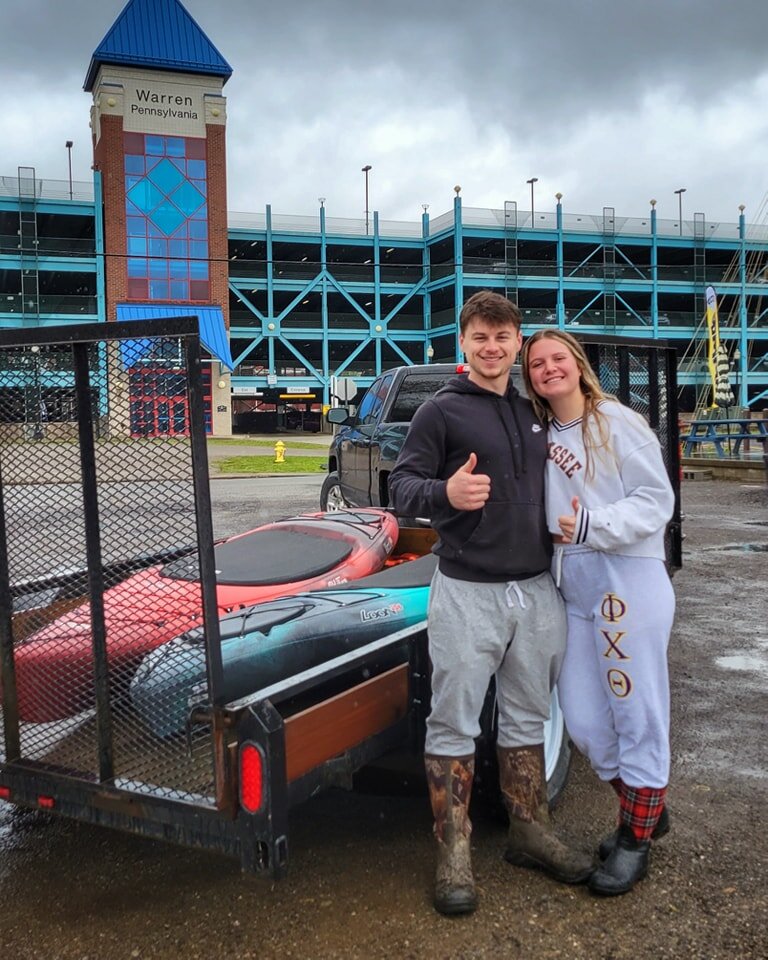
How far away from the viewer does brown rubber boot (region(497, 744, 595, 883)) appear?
3.07 meters

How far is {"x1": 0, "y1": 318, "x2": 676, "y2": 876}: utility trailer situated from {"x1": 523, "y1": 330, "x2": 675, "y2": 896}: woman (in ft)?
1.95

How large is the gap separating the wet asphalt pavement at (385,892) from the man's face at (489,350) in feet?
5.50

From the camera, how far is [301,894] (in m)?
3.06

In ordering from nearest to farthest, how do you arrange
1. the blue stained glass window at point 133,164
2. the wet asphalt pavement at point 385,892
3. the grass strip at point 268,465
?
the wet asphalt pavement at point 385,892 < the grass strip at point 268,465 < the blue stained glass window at point 133,164

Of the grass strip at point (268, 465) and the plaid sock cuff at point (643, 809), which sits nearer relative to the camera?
the plaid sock cuff at point (643, 809)

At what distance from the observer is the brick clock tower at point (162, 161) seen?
47.4m

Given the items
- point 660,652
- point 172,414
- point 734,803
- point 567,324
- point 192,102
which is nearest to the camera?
point 172,414

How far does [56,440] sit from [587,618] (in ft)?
5.89

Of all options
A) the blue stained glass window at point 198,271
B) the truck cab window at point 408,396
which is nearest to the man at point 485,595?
the truck cab window at point 408,396

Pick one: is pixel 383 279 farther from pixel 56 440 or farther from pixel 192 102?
pixel 56 440

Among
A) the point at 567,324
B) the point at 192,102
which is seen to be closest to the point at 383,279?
the point at 567,324

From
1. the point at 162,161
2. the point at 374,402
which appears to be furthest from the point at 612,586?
the point at 162,161

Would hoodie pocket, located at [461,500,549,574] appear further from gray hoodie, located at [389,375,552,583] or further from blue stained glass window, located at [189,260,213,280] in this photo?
blue stained glass window, located at [189,260,213,280]

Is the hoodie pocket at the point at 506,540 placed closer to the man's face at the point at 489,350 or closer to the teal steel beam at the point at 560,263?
the man's face at the point at 489,350
